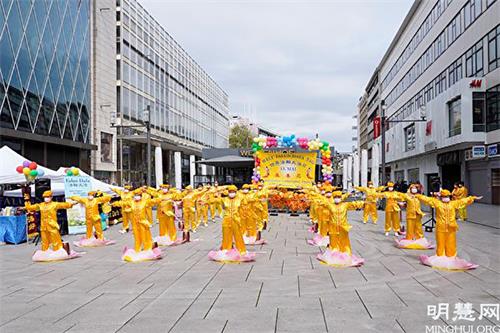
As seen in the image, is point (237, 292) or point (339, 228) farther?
point (339, 228)

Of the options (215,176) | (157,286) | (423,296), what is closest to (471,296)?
(423,296)

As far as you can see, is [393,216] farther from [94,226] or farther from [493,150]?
[493,150]

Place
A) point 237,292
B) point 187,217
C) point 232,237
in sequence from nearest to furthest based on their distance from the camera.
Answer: point 237,292
point 232,237
point 187,217

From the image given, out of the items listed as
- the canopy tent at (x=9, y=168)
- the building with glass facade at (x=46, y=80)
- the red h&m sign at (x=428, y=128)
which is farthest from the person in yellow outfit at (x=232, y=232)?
the red h&m sign at (x=428, y=128)

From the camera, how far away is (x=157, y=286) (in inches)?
304

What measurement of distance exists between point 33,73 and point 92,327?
20.9 meters

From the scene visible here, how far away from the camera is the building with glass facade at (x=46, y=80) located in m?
21.2

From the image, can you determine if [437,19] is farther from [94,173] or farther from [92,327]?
[92,327]

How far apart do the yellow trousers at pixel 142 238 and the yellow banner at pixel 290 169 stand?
1247 cm

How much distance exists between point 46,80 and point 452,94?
22.5 meters

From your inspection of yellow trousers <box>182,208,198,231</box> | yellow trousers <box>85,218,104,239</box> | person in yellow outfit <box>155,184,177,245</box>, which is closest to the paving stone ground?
person in yellow outfit <box>155,184,177,245</box>

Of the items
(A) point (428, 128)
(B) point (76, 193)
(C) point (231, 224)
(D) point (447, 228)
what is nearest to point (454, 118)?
(A) point (428, 128)

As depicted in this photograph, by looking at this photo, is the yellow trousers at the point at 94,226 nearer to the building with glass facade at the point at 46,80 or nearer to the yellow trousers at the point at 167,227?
the yellow trousers at the point at 167,227

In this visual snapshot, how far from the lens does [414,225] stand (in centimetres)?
1172
